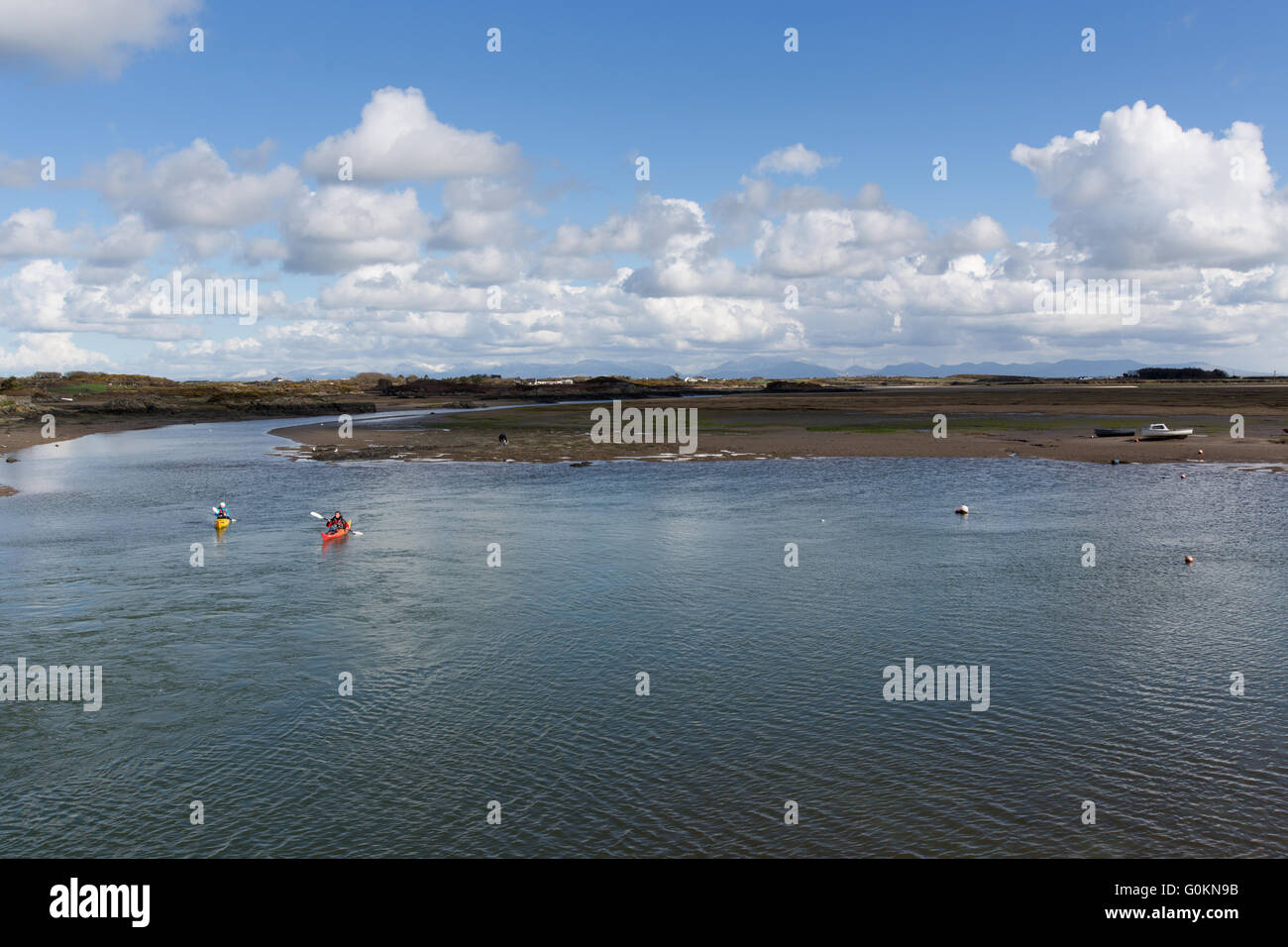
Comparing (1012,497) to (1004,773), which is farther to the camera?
(1012,497)

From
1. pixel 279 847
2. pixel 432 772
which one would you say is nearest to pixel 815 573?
pixel 432 772

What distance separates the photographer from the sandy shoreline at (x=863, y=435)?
72.5 meters

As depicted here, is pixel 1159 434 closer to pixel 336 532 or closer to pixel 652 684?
pixel 336 532

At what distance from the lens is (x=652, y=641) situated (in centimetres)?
2553

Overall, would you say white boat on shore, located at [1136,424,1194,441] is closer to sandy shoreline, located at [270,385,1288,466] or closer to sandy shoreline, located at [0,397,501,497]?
sandy shoreline, located at [270,385,1288,466]

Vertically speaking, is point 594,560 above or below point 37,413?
below

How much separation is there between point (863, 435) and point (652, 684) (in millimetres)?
69033

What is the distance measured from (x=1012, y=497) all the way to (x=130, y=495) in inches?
2005

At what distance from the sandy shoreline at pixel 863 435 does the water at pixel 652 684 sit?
27.9m

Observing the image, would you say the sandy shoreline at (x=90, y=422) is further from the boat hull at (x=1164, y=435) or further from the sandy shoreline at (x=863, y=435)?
the boat hull at (x=1164, y=435)

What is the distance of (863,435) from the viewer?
87.5m

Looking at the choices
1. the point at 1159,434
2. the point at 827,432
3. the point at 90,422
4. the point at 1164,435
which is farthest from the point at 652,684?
the point at 90,422

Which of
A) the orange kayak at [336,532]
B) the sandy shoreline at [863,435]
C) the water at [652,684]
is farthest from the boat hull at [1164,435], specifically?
the orange kayak at [336,532]
